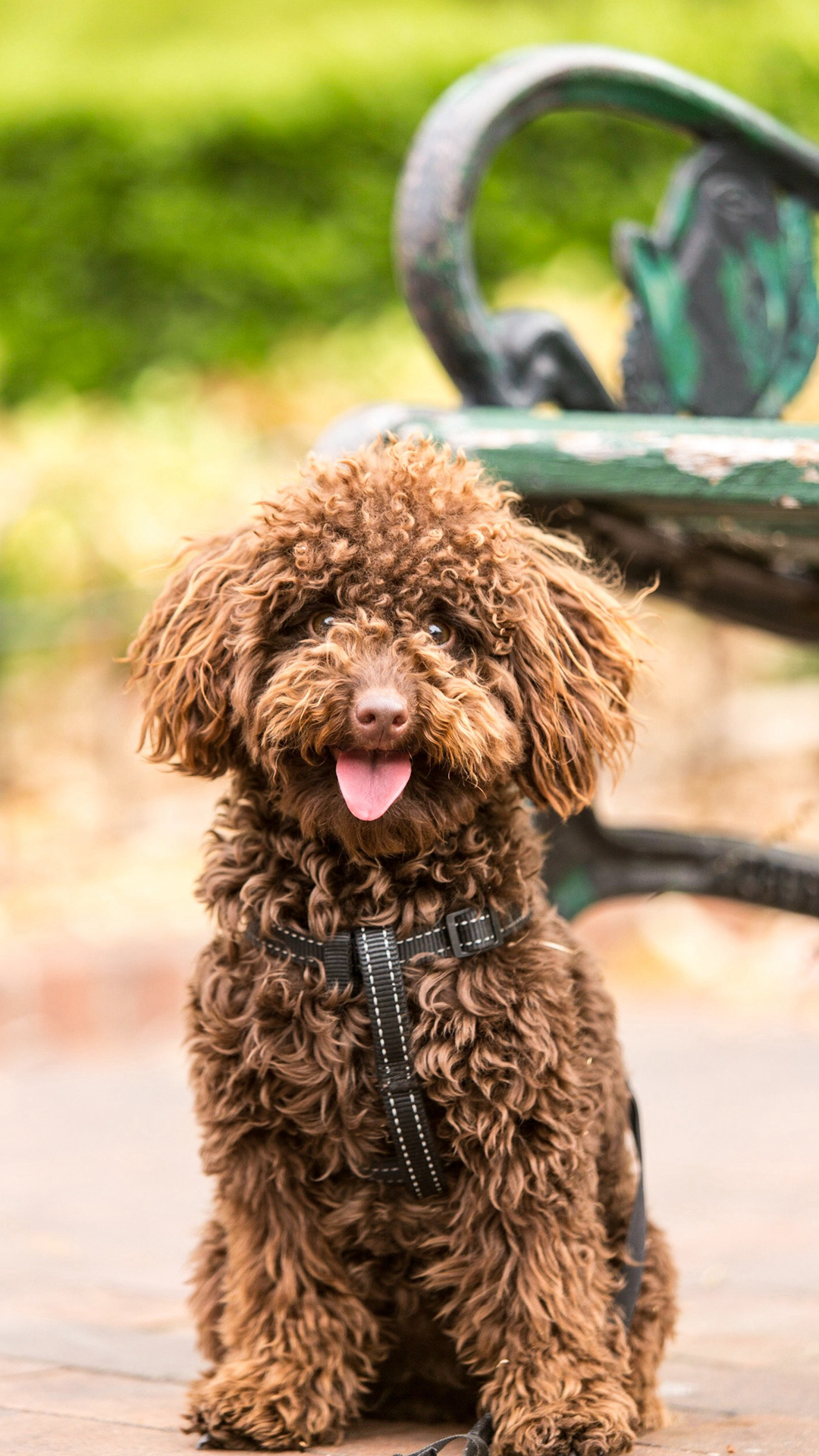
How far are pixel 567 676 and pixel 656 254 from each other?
→ 1059 mm

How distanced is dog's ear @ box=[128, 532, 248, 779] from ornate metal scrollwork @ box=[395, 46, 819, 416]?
642 mm

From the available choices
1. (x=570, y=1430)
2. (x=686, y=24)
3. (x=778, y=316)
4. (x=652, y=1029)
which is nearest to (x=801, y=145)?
(x=778, y=316)

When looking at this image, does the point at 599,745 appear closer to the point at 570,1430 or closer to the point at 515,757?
the point at 515,757

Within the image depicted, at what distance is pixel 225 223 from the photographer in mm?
10328

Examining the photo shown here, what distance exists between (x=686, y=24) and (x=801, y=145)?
840 centimetres

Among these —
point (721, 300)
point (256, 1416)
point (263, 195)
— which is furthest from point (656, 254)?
point (263, 195)

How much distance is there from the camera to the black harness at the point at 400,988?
2.16m

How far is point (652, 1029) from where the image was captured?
6578 millimetres

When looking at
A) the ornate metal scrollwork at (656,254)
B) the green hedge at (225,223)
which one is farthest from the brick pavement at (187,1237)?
the green hedge at (225,223)

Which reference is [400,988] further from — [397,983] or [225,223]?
[225,223]

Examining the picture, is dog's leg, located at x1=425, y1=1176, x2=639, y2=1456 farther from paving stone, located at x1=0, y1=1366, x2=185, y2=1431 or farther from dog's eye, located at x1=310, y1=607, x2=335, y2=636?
dog's eye, located at x1=310, y1=607, x2=335, y2=636

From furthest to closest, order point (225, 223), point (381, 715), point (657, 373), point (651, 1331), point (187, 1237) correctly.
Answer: point (225, 223) < point (187, 1237) < point (657, 373) < point (651, 1331) < point (381, 715)

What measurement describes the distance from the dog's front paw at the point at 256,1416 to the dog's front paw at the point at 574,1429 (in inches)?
10.1

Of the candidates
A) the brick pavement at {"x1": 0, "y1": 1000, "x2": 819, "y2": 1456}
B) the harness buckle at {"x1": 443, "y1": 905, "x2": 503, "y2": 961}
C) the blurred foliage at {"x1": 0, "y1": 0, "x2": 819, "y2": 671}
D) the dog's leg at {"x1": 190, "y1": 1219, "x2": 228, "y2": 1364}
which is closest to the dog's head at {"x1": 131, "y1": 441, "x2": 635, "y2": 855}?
the harness buckle at {"x1": 443, "y1": 905, "x2": 503, "y2": 961}
